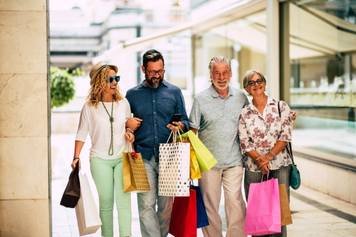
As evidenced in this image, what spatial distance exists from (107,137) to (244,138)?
1122mm

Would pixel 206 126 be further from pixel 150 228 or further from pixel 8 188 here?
pixel 8 188

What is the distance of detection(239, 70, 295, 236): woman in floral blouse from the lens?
18.0ft

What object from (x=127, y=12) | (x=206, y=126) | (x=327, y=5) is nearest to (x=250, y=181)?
(x=206, y=126)

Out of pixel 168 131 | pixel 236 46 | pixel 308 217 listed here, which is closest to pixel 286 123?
pixel 168 131

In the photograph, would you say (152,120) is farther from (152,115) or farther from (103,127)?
(103,127)

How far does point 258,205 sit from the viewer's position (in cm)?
547

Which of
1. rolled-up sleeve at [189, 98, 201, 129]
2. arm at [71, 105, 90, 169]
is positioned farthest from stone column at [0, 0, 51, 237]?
rolled-up sleeve at [189, 98, 201, 129]

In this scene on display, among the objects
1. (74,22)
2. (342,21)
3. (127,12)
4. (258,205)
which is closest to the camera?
(258,205)

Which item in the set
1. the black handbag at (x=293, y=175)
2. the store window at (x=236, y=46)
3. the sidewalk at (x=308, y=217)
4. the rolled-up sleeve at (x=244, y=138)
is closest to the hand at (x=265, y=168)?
the rolled-up sleeve at (x=244, y=138)

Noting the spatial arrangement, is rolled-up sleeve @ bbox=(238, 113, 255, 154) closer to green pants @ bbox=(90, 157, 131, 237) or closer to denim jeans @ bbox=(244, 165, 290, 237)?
denim jeans @ bbox=(244, 165, 290, 237)

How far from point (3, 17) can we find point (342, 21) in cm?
585

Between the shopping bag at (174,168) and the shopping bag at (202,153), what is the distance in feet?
0.24

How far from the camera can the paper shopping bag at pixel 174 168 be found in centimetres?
533

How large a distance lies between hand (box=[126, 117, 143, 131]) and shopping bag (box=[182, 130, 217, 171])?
0.41 meters
